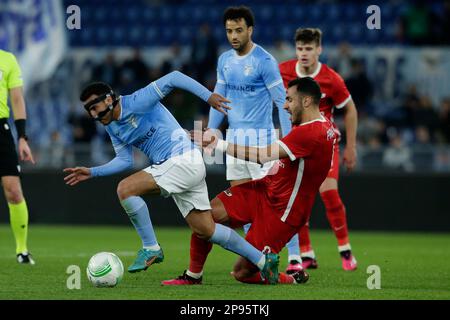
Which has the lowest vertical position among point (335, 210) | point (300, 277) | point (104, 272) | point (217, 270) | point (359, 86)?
point (217, 270)

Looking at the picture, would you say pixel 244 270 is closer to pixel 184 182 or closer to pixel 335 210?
pixel 184 182

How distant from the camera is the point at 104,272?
7.18 m

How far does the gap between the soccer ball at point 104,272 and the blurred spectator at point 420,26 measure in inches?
→ 455

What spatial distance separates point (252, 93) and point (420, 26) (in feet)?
31.6

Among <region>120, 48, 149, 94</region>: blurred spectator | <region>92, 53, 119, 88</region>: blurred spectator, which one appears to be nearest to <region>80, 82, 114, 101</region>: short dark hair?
<region>120, 48, 149, 94</region>: blurred spectator

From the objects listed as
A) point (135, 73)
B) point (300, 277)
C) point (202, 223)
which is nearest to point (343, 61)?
point (135, 73)

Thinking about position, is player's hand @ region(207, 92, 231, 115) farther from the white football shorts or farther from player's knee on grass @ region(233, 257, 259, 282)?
player's knee on grass @ region(233, 257, 259, 282)

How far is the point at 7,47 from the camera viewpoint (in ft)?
55.8

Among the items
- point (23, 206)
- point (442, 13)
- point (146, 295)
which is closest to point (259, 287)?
point (146, 295)

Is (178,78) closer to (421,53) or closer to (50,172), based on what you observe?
(50,172)

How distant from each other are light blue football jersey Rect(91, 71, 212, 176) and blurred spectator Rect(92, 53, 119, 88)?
938 cm

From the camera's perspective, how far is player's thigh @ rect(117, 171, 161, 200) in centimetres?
746

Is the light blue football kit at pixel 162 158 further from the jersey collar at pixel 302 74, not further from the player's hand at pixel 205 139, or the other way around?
the jersey collar at pixel 302 74

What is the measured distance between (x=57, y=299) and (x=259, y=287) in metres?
1.65
